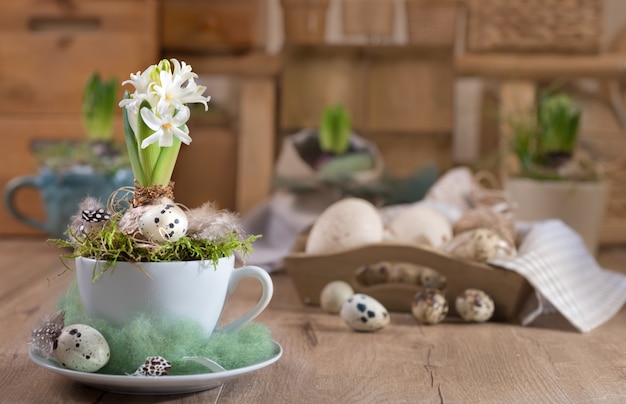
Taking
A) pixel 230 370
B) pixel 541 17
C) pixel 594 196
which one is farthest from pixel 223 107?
pixel 230 370

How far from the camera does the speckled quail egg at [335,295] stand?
1312 mm

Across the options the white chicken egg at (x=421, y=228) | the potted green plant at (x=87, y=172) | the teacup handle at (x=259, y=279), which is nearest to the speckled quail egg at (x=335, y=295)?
the white chicken egg at (x=421, y=228)

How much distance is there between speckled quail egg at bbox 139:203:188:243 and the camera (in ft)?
2.80

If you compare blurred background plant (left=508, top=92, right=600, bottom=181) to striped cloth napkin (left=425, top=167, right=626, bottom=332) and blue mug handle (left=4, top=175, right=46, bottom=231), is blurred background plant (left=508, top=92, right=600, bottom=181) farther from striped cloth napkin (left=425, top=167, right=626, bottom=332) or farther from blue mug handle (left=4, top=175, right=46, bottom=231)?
blue mug handle (left=4, top=175, right=46, bottom=231)

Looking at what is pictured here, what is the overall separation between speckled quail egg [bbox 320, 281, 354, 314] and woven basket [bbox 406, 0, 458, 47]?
112 cm

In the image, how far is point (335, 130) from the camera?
2.01 m

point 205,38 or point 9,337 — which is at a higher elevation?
point 205,38

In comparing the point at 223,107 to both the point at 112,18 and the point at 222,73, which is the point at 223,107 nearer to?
the point at 222,73

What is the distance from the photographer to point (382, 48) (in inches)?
90.9

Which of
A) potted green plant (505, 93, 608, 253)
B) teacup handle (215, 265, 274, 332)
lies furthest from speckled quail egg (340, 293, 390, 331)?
potted green plant (505, 93, 608, 253)

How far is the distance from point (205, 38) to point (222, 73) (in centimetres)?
9

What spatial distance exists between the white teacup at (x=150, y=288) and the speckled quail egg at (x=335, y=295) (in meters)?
0.45

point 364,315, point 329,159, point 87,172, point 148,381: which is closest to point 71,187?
point 87,172

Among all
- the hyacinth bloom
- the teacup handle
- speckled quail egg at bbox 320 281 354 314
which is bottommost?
speckled quail egg at bbox 320 281 354 314
